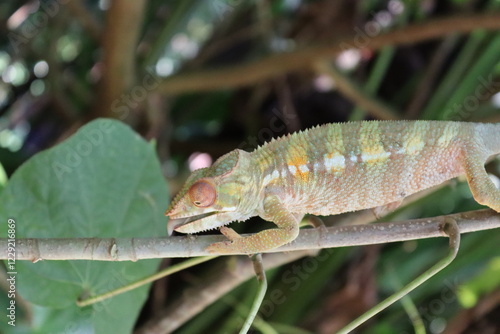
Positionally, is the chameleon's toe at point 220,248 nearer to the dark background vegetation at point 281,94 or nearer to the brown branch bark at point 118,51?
the dark background vegetation at point 281,94

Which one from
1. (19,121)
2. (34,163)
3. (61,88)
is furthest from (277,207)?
(19,121)

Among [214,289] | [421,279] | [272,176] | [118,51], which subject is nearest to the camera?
[421,279]

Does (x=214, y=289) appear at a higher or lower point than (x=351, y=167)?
lower

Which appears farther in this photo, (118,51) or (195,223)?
(118,51)

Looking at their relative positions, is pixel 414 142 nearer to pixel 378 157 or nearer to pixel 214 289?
pixel 378 157

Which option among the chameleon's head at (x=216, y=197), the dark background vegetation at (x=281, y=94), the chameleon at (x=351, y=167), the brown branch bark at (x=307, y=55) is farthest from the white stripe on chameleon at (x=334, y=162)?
the brown branch bark at (x=307, y=55)

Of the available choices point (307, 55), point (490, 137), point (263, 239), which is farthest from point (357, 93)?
point (263, 239)
